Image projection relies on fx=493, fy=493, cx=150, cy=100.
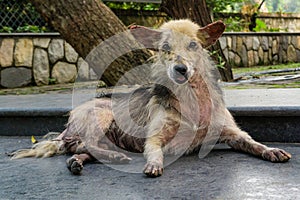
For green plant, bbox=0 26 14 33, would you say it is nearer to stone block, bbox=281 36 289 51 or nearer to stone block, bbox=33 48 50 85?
stone block, bbox=33 48 50 85

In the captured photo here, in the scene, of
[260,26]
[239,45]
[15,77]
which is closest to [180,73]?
[15,77]

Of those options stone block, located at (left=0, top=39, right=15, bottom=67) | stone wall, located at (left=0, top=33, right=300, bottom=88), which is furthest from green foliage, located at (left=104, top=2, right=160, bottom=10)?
stone block, located at (left=0, top=39, right=15, bottom=67)

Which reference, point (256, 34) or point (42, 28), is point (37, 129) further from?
point (256, 34)

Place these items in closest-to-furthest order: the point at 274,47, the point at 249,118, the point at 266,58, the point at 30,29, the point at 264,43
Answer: the point at 249,118, the point at 30,29, the point at 264,43, the point at 266,58, the point at 274,47

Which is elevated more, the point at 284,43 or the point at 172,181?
the point at 172,181

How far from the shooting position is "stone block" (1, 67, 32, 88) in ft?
28.9

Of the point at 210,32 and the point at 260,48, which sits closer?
the point at 210,32

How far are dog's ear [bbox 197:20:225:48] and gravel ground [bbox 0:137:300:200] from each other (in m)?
0.82

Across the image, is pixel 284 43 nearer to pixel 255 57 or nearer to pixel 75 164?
pixel 255 57

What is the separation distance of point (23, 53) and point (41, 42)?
1.46ft

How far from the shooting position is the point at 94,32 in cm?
536

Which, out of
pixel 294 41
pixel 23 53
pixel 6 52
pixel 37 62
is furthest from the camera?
pixel 294 41

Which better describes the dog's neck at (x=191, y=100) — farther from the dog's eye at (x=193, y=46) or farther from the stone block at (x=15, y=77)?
the stone block at (x=15, y=77)

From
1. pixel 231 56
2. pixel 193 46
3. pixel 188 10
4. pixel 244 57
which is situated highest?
pixel 193 46
